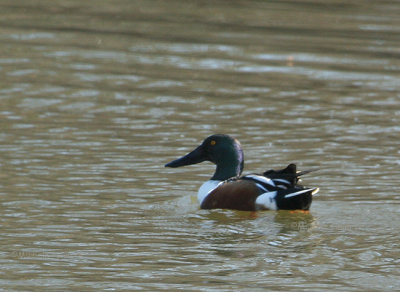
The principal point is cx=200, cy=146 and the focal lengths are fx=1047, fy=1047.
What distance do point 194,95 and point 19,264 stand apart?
300 inches

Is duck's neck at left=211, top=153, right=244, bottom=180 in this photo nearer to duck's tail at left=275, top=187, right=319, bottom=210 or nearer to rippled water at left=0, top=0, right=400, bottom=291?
rippled water at left=0, top=0, right=400, bottom=291

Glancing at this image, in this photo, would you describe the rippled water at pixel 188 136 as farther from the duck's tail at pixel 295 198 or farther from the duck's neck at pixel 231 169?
the duck's neck at pixel 231 169

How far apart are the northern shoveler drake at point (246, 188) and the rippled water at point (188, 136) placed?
0.13 meters

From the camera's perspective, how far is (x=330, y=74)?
55.3 feet

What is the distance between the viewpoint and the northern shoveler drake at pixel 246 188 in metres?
9.83

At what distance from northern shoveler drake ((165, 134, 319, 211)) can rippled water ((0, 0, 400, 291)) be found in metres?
0.13

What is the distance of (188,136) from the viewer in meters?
13.1

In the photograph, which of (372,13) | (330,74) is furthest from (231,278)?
(372,13)

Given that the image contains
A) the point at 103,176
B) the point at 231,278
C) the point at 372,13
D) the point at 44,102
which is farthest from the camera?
the point at 372,13

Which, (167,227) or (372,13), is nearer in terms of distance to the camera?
(167,227)

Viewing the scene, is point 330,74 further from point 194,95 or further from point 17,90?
point 17,90

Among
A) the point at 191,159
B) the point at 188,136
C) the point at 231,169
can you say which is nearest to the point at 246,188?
the point at 231,169

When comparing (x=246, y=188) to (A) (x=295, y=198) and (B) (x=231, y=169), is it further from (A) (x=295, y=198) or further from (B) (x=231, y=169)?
(B) (x=231, y=169)

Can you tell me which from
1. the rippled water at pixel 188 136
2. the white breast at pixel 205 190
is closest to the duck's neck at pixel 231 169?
the white breast at pixel 205 190
